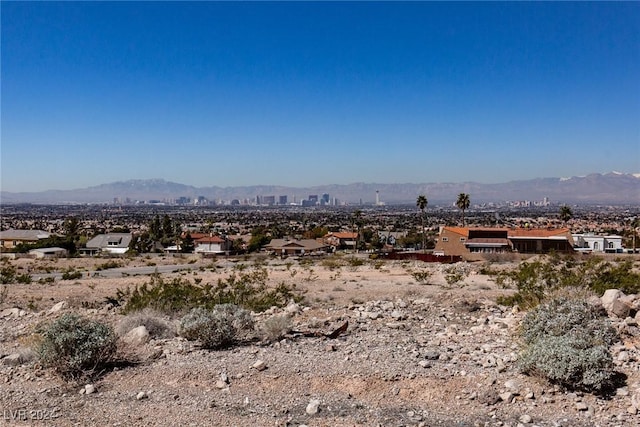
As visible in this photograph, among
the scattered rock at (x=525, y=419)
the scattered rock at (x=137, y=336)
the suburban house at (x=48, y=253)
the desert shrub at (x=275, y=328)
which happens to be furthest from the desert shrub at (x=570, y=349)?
the suburban house at (x=48, y=253)

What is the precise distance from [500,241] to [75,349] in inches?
1868

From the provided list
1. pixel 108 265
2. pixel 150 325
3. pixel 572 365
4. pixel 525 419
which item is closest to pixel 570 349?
pixel 572 365

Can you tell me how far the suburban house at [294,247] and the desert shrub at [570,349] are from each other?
54143 millimetres

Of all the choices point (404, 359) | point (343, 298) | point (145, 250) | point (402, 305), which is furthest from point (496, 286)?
point (145, 250)

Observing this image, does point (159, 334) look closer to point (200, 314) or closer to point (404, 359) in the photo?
point (200, 314)

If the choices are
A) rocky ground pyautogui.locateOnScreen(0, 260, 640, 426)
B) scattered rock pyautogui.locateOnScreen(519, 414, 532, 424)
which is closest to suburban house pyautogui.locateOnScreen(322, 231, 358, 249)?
rocky ground pyautogui.locateOnScreen(0, 260, 640, 426)

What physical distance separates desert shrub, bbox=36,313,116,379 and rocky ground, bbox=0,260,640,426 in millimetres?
270

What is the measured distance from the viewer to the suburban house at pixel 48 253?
5727 centimetres

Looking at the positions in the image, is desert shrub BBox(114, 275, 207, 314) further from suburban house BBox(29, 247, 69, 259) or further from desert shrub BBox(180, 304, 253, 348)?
suburban house BBox(29, 247, 69, 259)

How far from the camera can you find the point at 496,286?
87.8 feet

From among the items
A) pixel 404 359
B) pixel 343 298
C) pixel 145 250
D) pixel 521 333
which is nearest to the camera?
pixel 404 359

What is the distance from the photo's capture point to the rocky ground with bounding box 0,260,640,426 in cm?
845

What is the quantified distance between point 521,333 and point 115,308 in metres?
12.4

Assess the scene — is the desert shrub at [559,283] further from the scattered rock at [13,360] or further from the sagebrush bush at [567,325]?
the scattered rock at [13,360]
